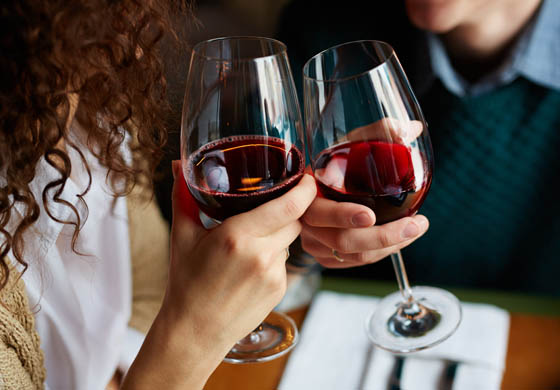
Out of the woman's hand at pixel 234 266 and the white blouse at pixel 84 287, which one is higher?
the woman's hand at pixel 234 266

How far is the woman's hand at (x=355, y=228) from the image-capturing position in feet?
2.44

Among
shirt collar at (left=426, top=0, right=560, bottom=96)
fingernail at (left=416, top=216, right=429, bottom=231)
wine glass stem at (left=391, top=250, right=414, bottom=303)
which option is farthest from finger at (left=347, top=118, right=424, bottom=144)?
shirt collar at (left=426, top=0, right=560, bottom=96)

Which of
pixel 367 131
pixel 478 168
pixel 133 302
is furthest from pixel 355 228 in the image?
pixel 478 168

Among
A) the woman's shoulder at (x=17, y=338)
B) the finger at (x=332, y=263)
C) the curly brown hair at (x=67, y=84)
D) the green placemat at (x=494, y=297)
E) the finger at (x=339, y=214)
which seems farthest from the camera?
the green placemat at (x=494, y=297)

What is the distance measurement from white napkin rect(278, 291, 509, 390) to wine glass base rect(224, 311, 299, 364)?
0.36ft

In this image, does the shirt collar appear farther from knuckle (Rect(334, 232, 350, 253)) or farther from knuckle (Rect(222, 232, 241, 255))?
knuckle (Rect(222, 232, 241, 255))

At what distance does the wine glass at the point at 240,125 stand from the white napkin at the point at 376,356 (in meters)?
0.39

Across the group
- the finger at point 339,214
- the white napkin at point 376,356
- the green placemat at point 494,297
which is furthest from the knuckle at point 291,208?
the green placemat at point 494,297

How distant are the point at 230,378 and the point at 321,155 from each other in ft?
1.42

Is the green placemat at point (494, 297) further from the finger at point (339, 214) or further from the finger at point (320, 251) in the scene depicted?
the finger at point (339, 214)

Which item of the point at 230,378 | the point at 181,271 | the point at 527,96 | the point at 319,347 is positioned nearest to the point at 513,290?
the point at 527,96

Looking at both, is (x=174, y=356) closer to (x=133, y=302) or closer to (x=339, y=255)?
(x=339, y=255)

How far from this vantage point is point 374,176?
731 mm

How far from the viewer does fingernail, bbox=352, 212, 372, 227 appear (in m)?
0.73
